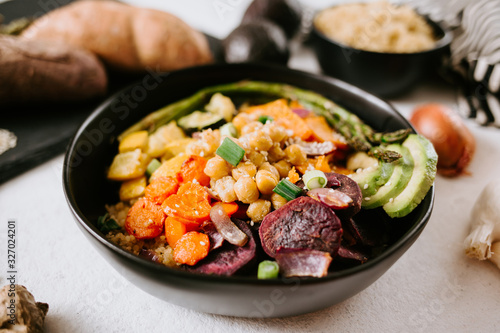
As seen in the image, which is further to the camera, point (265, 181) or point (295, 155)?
point (295, 155)

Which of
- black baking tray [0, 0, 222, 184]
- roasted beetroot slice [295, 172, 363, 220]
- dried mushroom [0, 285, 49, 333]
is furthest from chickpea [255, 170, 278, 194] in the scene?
black baking tray [0, 0, 222, 184]

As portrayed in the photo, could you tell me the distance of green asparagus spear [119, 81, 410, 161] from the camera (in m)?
2.24

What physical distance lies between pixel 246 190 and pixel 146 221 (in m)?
0.52

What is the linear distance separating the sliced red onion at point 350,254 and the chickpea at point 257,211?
37cm

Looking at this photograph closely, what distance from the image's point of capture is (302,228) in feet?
5.35

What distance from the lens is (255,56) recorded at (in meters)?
3.31

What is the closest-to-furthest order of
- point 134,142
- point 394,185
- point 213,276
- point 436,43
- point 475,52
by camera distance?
point 213,276 < point 394,185 < point 134,142 < point 436,43 < point 475,52

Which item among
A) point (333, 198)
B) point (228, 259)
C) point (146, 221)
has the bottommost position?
point (146, 221)

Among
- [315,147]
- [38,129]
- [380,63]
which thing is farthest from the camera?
[380,63]

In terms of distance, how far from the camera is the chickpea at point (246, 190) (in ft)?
5.84

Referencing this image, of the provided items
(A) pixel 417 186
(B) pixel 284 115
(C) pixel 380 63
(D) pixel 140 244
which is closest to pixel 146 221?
(D) pixel 140 244

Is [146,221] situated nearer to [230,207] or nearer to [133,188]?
[133,188]

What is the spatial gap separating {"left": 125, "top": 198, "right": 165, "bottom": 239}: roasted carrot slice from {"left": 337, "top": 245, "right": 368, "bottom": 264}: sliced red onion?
84 centimetres

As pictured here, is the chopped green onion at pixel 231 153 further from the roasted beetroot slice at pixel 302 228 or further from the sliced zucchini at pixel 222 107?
the sliced zucchini at pixel 222 107
